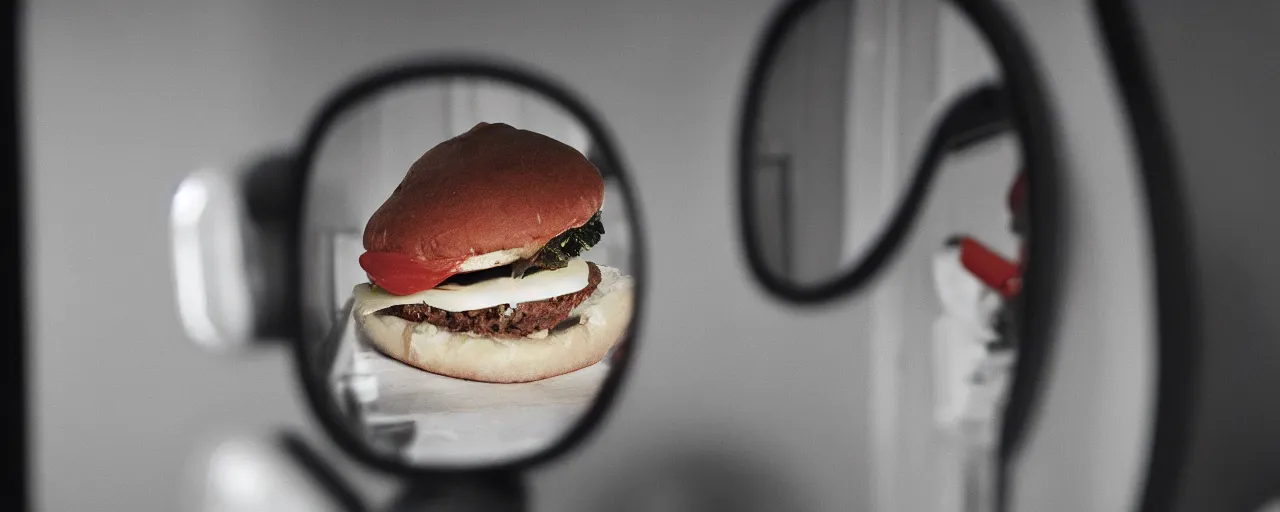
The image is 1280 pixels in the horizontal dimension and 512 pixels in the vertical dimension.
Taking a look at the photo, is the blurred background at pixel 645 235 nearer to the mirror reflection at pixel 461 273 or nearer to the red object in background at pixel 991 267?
the red object in background at pixel 991 267

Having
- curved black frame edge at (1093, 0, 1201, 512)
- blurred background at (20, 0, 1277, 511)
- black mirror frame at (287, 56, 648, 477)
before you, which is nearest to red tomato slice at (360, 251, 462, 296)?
black mirror frame at (287, 56, 648, 477)

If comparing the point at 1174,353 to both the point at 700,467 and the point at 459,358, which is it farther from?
the point at 459,358

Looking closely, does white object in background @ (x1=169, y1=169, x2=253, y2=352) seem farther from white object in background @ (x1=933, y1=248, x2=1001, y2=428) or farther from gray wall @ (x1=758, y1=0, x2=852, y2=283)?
white object in background @ (x1=933, y1=248, x2=1001, y2=428)

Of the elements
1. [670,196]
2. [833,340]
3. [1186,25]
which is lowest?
[833,340]

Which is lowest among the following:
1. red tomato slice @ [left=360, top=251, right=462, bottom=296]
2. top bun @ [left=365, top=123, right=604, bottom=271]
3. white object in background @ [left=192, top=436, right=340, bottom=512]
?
white object in background @ [left=192, top=436, right=340, bottom=512]

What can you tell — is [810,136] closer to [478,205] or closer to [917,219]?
[917,219]

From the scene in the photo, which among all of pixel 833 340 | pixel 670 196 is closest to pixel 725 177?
pixel 670 196

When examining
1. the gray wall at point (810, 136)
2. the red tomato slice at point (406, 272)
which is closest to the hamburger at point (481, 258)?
the red tomato slice at point (406, 272)
